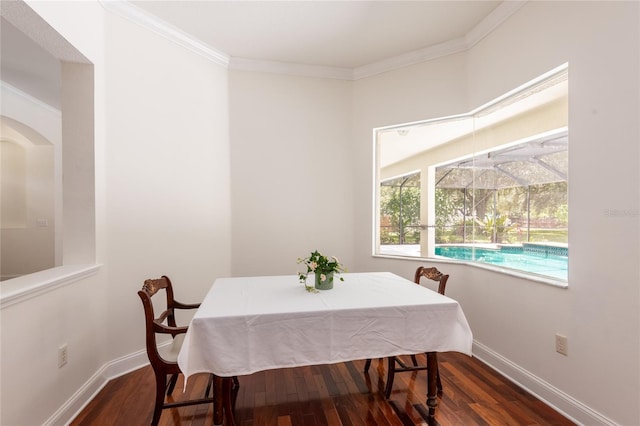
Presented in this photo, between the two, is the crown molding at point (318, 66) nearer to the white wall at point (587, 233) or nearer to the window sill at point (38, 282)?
the white wall at point (587, 233)

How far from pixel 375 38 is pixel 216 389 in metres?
3.37

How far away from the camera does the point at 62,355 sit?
2.05 metres

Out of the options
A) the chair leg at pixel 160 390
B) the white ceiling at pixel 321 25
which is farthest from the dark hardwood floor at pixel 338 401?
the white ceiling at pixel 321 25

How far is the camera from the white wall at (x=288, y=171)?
3.66m

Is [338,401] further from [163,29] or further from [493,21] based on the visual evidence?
[163,29]

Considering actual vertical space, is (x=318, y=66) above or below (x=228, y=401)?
above

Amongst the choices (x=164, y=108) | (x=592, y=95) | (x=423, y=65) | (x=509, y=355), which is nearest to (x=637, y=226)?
(x=592, y=95)

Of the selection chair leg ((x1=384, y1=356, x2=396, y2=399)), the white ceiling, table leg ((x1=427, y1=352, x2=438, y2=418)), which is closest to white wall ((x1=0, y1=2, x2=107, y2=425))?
the white ceiling

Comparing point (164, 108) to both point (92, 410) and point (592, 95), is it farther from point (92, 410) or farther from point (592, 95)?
point (592, 95)

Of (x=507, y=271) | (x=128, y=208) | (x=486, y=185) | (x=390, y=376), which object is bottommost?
(x=390, y=376)

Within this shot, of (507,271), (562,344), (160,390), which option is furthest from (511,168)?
(160,390)

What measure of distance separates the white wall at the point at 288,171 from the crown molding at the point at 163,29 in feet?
1.01

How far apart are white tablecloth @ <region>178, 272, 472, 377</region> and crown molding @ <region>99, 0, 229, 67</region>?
99.4 inches

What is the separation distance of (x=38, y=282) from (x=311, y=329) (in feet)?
5.42
